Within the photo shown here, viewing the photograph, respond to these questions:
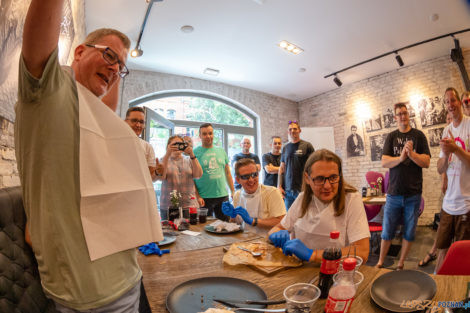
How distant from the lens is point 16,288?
34.7 inches

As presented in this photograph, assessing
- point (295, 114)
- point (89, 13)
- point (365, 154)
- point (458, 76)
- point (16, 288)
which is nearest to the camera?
point (16, 288)

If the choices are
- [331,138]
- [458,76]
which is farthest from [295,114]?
[458,76]

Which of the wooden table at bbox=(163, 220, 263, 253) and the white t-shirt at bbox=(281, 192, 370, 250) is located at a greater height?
the white t-shirt at bbox=(281, 192, 370, 250)

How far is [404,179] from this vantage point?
2941mm

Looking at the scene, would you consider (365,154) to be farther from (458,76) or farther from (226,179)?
(226,179)

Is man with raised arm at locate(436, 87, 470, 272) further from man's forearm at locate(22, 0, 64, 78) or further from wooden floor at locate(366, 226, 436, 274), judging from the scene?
man's forearm at locate(22, 0, 64, 78)

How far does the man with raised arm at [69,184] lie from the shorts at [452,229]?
3.00 m

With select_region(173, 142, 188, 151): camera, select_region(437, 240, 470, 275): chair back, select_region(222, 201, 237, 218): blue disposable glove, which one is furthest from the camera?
select_region(173, 142, 188, 151): camera

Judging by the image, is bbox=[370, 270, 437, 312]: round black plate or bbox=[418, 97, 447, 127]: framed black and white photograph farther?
bbox=[418, 97, 447, 127]: framed black and white photograph

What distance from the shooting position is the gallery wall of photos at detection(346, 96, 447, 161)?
5.12 m

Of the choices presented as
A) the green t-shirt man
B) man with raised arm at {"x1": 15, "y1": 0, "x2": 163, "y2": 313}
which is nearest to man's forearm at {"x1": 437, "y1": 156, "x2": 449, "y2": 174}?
the green t-shirt man

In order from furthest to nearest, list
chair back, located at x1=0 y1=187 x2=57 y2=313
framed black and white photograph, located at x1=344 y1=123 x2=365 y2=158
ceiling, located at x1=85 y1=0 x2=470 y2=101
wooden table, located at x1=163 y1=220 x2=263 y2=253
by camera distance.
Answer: framed black and white photograph, located at x1=344 y1=123 x2=365 y2=158 → ceiling, located at x1=85 y1=0 x2=470 y2=101 → wooden table, located at x1=163 y1=220 x2=263 y2=253 → chair back, located at x1=0 y1=187 x2=57 y2=313

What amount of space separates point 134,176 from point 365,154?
6.58 meters

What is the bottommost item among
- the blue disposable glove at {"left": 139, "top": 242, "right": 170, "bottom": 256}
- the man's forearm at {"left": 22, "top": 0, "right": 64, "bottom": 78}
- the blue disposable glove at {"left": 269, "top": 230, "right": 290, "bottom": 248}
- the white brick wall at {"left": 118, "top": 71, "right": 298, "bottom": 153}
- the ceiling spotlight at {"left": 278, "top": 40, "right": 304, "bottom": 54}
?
the blue disposable glove at {"left": 139, "top": 242, "right": 170, "bottom": 256}
